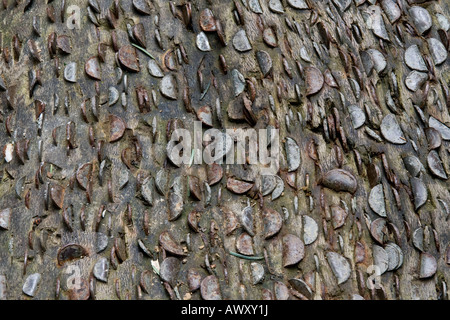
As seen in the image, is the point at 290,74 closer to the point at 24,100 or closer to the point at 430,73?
the point at 430,73

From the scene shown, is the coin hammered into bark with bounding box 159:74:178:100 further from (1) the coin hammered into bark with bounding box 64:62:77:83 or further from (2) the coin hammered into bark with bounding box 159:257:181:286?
(2) the coin hammered into bark with bounding box 159:257:181:286

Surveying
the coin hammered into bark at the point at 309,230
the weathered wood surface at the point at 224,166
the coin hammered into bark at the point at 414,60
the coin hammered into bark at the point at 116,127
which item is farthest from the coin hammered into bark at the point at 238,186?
the coin hammered into bark at the point at 414,60

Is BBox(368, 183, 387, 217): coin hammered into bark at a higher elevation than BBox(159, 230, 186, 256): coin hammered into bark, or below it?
higher

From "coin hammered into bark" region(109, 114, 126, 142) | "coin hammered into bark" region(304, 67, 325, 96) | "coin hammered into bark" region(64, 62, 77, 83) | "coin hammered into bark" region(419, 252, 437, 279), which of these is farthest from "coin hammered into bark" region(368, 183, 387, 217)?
"coin hammered into bark" region(64, 62, 77, 83)

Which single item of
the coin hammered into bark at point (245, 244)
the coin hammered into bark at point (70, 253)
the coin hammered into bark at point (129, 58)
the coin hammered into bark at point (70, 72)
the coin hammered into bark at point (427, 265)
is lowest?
the coin hammered into bark at point (70, 253)

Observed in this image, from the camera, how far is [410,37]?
1.57 m

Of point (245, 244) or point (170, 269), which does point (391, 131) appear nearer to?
point (245, 244)

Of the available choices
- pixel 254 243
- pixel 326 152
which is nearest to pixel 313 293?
pixel 254 243

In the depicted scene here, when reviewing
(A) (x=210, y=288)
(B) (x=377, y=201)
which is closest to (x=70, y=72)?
(A) (x=210, y=288)

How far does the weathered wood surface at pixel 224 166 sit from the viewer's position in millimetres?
1192

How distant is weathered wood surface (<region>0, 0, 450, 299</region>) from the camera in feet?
3.91

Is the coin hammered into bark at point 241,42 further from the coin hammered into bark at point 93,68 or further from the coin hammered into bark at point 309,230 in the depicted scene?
the coin hammered into bark at point 309,230

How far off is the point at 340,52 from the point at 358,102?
135 millimetres

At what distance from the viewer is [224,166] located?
4.15ft
